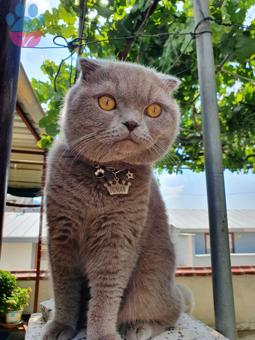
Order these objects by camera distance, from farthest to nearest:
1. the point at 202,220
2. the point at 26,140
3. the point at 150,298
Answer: the point at 202,220, the point at 26,140, the point at 150,298

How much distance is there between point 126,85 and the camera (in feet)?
2.24

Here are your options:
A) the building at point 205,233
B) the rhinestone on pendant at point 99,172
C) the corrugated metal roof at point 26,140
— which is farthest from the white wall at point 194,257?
the rhinestone on pendant at point 99,172

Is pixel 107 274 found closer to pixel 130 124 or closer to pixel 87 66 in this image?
pixel 130 124

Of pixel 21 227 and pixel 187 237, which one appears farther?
pixel 21 227

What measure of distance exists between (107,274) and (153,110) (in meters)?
0.38

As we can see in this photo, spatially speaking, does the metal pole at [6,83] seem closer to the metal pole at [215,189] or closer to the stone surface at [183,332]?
the stone surface at [183,332]

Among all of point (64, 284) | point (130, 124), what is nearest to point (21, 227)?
point (64, 284)

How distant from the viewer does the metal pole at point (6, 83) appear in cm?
53

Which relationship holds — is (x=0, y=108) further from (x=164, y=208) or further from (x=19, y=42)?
(x=164, y=208)

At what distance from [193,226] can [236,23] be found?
3113mm

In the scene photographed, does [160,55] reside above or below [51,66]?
above

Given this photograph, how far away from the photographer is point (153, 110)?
2.33ft

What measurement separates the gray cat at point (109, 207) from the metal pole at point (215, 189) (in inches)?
4.5

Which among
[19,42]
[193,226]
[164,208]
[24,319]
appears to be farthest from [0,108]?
[193,226]
